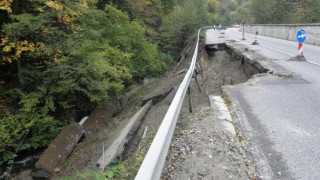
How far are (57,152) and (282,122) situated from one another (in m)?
6.86

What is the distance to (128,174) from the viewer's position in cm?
302

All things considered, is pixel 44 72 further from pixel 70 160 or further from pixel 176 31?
pixel 176 31

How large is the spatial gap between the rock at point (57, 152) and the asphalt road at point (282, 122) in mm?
5584

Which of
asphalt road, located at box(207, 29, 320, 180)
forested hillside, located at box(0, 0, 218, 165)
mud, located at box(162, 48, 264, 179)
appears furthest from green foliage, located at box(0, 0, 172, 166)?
mud, located at box(162, 48, 264, 179)

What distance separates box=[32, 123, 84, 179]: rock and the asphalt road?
18.3 feet

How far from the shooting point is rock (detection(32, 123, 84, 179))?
7.71 metres

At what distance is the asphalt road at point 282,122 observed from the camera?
3.09 metres

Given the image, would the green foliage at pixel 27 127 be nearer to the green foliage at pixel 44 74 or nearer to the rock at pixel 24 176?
the green foliage at pixel 44 74

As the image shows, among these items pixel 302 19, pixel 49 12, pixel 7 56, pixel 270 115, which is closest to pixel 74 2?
pixel 49 12

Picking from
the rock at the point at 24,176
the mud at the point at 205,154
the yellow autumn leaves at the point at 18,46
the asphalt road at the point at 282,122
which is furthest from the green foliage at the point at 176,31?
the mud at the point at 205,154

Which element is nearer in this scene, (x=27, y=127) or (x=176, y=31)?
(x=27, y=127)

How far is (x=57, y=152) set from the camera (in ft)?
27.5

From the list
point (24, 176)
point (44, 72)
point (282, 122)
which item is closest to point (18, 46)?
point (44, 72)

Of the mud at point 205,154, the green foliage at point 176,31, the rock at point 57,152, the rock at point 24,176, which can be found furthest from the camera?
the green foliage at point 176,31
